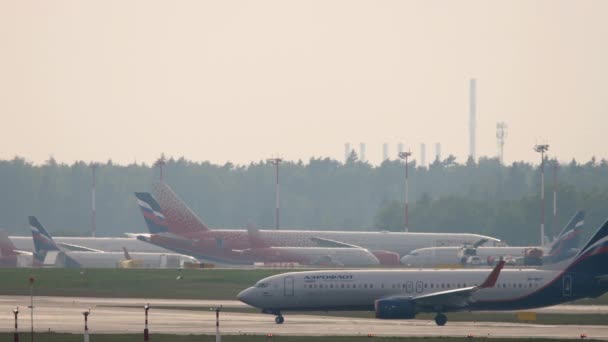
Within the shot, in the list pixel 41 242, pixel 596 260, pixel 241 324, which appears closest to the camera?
pixel 596 260

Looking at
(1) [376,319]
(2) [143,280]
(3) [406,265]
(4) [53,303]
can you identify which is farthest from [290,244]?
(1) [376,319]

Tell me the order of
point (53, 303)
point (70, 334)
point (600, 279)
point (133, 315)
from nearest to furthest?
point (70, 334), point (600, 279), point (133, 315), point (53, 303)

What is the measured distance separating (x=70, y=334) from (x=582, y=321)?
26.5 meters

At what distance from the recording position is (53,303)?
269 ft

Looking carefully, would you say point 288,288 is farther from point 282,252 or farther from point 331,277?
point 282,252

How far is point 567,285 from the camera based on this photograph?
66.7 metres

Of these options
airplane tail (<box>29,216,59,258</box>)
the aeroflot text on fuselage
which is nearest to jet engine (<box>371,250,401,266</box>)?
airplane tail (<box>29,216,59,258</box>)

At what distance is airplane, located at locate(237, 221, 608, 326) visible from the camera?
66625 mm

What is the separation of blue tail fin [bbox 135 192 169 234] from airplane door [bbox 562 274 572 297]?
69402 millimetres

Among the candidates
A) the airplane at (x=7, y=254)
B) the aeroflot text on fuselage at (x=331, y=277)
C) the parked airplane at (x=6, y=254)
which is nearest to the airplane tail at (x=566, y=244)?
the airplane at (x=7, y=254)

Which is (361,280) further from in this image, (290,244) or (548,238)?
(548,238)

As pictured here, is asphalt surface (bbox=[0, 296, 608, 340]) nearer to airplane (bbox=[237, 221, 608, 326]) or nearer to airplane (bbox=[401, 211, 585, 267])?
airplane (bbox=[237, 221, 608, 326])

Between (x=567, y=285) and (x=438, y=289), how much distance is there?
629 centimetres

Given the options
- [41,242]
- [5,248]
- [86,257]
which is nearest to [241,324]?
[86,257]
